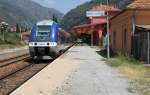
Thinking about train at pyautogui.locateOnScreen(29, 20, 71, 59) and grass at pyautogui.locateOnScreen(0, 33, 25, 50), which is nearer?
train at pyautogui.locateOnScreen(29, 20, 71, 59)

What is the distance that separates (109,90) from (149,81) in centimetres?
315

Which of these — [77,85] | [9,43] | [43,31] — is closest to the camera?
[77,85]

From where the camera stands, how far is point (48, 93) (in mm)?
15875

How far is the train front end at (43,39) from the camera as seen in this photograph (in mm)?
35531

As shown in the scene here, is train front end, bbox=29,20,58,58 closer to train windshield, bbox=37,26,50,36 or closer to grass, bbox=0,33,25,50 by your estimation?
train windshield, bbox=37,26,50,36

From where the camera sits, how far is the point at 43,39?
117 ft

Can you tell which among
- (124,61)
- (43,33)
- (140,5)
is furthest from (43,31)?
(124,61)

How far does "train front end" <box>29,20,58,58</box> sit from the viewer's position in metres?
35.5

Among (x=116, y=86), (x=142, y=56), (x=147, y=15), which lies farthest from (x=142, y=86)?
(x=147, y=15)

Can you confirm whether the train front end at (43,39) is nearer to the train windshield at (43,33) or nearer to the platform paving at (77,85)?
the train windshield at (43,33)

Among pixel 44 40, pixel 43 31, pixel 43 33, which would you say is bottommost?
pixel 44 40

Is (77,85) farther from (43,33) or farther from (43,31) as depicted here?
(43,31)

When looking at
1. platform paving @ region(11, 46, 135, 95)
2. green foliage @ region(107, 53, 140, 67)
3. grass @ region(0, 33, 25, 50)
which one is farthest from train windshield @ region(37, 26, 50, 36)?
grass @ region(0, 33, 25, 50)

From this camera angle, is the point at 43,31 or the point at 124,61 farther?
the point at 43,31
